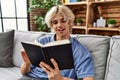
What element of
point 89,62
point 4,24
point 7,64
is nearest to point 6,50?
point 7,64

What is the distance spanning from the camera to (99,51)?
147 cm

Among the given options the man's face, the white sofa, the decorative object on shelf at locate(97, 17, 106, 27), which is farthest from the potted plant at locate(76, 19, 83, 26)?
the man's face

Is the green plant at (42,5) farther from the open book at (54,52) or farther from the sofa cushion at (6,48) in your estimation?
the open book at (54,52)

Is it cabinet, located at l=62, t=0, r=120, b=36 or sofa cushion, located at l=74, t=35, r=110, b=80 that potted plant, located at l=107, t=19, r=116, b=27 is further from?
sofa cushion, located at l=74, t=35, r=110, b=80

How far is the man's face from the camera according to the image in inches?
56.1

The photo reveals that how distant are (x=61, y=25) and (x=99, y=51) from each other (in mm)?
396

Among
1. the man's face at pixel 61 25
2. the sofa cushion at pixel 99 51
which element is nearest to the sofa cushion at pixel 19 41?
the man's face at pixel 61 25

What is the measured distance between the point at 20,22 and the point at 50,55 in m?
2.94

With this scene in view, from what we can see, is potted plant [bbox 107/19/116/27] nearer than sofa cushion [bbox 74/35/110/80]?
No

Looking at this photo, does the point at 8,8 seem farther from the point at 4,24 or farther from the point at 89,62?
the point at 89,62

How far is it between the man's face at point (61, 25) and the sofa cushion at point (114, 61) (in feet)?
1.30

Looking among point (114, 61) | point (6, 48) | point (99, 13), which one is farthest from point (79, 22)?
point (114, 61)

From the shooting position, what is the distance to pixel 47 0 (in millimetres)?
3236

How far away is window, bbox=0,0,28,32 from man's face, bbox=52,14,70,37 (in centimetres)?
244
